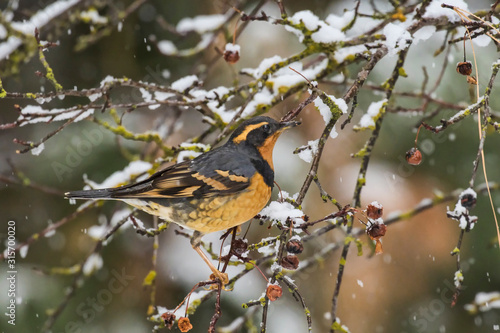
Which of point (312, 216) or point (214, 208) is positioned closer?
point (214, 208)

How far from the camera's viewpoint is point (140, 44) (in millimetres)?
5129

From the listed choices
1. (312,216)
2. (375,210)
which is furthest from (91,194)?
(312,216)

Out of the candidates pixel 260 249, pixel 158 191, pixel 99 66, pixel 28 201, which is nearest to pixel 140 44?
pixel 99 66

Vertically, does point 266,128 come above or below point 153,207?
above

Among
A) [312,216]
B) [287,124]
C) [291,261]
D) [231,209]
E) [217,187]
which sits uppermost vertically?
[312,216]

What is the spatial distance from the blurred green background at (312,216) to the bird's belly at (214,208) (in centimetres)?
202

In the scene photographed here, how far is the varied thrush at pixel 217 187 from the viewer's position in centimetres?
227

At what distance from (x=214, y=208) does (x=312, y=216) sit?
259cm

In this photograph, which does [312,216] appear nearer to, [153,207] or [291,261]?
[153,207]

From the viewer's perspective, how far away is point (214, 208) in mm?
2318

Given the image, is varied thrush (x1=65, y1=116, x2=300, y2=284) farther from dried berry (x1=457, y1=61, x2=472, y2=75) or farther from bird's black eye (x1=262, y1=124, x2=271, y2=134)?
dried berry (x1=457, y1=61, x2=472, y2=75)

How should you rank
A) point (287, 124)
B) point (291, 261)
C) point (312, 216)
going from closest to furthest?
point (291, 261) < point (287, 124) < point (312, 216)

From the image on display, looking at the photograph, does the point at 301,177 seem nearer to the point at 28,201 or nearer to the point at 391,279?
the point at 391,279

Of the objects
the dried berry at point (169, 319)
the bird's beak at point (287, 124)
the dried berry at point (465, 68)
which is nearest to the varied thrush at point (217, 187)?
the bird's beak at point (287, 124)
